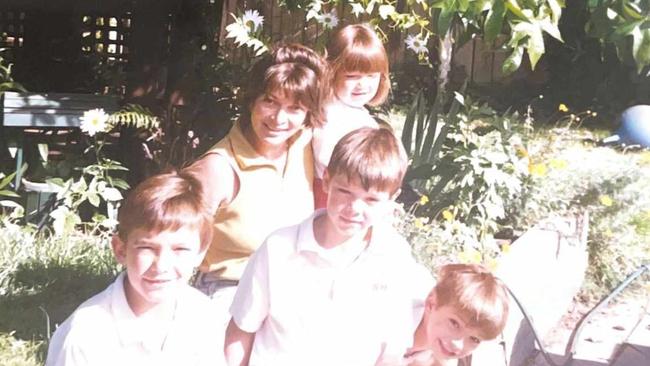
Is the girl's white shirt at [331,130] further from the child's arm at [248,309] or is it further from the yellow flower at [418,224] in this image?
the yellow flower at [418,224]

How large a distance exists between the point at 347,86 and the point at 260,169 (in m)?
0.23

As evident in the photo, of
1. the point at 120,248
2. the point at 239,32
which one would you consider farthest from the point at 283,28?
the point at 120,248

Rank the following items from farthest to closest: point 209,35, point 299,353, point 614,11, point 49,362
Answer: point 209,35, point 614,11, point 299,353, point 49,362

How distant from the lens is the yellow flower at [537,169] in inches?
134

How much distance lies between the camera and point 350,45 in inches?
70.7

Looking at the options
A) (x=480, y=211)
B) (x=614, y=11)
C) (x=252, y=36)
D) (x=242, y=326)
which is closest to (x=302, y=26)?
(x=252, y=36)

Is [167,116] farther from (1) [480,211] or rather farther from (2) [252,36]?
(1) [480,211]

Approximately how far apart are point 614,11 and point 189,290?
103cm

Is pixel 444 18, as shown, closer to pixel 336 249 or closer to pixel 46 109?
pixel 336 249

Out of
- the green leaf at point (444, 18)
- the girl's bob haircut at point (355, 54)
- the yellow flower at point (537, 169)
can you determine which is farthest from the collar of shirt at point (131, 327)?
the yellow flower at point (537, 169)

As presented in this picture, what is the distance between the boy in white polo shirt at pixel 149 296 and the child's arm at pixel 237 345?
0.12m

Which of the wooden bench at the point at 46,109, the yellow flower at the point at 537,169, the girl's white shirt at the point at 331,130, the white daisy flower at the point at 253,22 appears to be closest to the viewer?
the girl's white shirt at the point at 331,130

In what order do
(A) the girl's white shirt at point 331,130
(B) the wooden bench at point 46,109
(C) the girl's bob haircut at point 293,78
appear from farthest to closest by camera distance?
(B) the wooden bench at point 46,109, (A) the girl's white shirt at point 331,130, (C) the girl's bob haircut at point 293,78

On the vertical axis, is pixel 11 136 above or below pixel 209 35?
below
